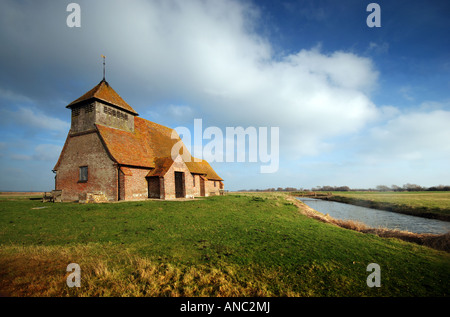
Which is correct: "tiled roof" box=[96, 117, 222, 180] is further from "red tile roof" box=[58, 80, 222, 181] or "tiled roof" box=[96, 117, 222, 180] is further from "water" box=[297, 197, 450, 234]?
"water" box=[297, 197, 450, 234]

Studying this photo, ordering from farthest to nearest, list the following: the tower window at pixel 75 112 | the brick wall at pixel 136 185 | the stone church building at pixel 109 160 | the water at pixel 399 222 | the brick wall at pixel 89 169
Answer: the tower window at pixel 75 112 → the stone church building at pixel 109 160 → the brick wall at pixel 136 185 → the brick wall at pixel 89 169 → the water at pixel 399 222

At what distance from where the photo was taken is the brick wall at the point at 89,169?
19.7 m

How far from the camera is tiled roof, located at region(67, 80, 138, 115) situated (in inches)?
857

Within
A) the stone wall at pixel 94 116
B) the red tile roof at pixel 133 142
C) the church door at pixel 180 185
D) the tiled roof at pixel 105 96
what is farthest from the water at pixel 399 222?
the tiled roof at pixel 105 96

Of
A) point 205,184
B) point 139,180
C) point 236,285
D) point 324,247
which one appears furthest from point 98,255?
point 205,184

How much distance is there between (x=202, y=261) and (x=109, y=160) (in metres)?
18.5

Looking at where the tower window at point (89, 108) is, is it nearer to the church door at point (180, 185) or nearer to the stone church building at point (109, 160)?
the stone church building at point (109, 160)

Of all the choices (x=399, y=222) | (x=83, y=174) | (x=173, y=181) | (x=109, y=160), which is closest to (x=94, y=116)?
(x=109, y=160)

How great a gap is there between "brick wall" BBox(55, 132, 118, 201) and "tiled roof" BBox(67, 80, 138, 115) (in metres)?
4.13

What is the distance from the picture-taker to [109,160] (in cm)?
1992

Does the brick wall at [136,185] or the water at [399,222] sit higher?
the brick wall at [136,185]

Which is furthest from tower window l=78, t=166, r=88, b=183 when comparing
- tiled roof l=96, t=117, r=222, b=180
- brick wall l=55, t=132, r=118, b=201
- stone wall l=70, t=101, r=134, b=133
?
stone wall l=70, t=101, r=134, b=133

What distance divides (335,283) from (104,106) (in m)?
26.2

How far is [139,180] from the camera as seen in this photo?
71.6 ft
